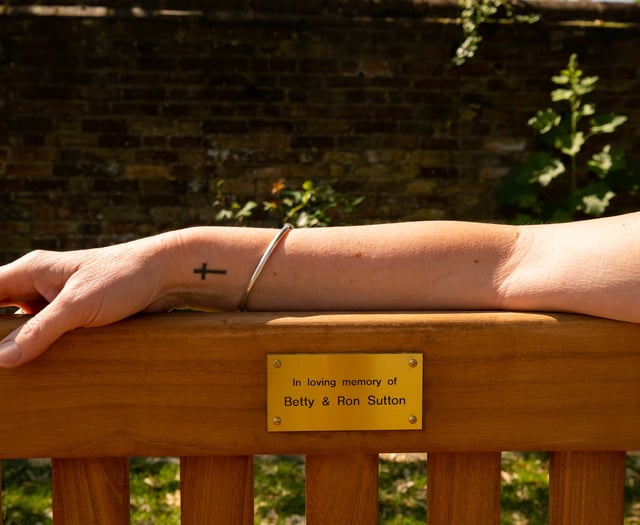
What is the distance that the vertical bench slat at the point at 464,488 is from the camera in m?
0.97

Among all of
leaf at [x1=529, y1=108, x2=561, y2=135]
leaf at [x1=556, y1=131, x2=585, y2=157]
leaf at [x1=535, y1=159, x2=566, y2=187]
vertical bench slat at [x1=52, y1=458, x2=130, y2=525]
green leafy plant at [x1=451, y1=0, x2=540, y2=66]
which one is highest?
green leafy plant at [x1=451, y1=0, x2=540, y2=66]

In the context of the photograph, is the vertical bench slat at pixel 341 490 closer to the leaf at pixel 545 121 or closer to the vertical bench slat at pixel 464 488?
the vertical bench slat at pixel 464 488

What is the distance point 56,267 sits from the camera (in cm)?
94

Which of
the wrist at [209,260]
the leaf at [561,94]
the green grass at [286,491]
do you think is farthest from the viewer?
the leaf at [561,94]

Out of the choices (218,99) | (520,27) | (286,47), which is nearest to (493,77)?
(520,27)

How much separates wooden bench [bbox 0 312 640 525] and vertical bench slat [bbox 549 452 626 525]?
4 cm

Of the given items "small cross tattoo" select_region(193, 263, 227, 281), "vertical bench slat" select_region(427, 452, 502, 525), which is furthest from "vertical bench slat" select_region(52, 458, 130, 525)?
"vertical bench slat" select_region(427, 452, 502, 525)

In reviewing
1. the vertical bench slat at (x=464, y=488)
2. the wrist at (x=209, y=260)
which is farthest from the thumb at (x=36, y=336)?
the vertical bench slat at (x=464, y=488)

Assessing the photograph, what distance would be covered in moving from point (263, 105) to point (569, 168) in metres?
2.40

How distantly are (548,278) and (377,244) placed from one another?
0.84ft

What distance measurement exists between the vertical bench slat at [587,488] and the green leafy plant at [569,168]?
160 inches

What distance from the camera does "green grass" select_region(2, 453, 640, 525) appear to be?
2660 mm

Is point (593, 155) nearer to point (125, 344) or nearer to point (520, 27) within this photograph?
point (520, 27)

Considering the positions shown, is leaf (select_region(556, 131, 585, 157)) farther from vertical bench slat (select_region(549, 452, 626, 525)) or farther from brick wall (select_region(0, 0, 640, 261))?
vertical bench slat (select_region(549, 452, 626, 525))
